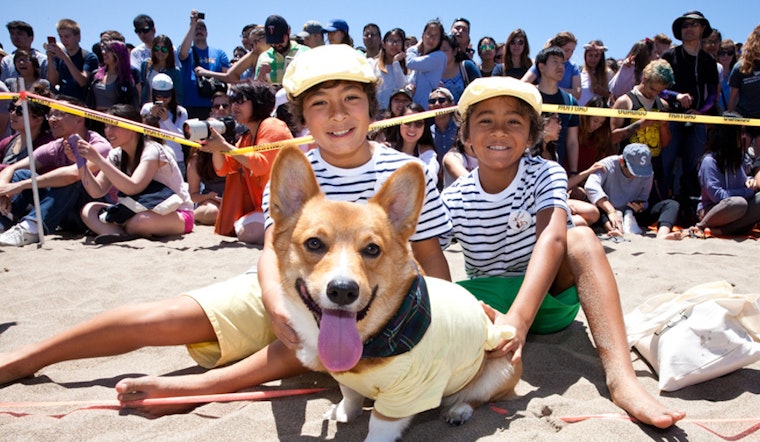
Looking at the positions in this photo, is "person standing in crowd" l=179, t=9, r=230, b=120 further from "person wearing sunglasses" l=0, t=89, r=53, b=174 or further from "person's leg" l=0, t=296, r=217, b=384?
"person's leg" l=0, t=296, r=217, b=384

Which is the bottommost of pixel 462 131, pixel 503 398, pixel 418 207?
pixel 503 398

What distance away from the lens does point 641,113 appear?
6.07 metres

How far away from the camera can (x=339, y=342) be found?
1981 mm

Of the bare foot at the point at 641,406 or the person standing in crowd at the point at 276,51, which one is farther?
the person standing in crowd at the point at 276,51

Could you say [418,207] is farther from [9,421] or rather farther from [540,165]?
[9,421]

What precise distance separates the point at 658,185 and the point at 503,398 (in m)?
6.30

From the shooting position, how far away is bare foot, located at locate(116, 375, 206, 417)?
2.44 metres

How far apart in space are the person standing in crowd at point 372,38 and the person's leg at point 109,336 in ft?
24.7

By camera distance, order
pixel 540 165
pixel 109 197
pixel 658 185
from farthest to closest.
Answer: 1. pixel 658 185
2. pixel 109 197
3. pixel 540 165

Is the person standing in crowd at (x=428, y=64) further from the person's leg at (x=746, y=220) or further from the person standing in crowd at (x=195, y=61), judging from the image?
the person's leg at (x=746, y=220)

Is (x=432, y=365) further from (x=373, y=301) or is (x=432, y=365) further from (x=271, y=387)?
(x=271, y=387)

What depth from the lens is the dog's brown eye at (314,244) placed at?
82.3 inches

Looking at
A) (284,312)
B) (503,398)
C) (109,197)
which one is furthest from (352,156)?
(109,197)

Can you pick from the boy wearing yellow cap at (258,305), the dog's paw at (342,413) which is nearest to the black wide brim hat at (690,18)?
the boy wearing yellow cap at (258,305)
